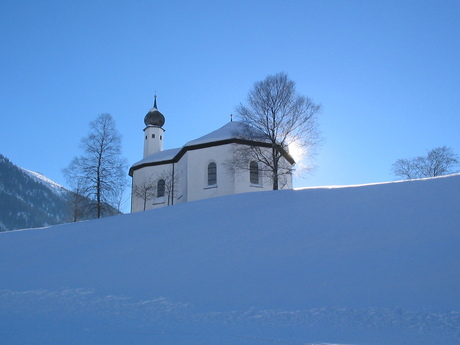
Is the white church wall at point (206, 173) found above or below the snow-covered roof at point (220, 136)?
below

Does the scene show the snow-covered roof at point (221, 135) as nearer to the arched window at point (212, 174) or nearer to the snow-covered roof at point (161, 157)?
the arched window at point (212, 174)

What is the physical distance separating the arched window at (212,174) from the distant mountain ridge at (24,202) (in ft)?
379

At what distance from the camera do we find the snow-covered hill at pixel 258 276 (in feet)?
16.6

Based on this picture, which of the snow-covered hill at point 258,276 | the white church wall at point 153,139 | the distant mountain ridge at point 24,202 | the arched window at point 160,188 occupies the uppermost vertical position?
the distant mountain ridge at point 24,202

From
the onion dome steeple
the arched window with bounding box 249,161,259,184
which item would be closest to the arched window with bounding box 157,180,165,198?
the onion dome steeple

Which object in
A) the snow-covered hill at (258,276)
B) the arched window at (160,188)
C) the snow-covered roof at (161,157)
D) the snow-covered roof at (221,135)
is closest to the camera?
the snow-covered hill at (258,276)

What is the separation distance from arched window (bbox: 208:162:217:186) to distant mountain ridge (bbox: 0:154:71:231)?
4546 inches

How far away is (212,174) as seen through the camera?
90.6ft

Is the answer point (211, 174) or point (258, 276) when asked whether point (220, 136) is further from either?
point (258, 276)

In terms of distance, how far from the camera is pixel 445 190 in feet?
38.2

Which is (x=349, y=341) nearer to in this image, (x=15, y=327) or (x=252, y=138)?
(x=15, y=327)

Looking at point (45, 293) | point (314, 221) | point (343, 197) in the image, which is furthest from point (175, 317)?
point (343, 197)

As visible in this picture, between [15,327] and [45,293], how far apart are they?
2.21 metres

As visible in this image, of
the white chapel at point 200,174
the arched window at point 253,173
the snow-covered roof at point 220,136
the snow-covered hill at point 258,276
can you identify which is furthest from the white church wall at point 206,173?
the snow-covered hill at point 258,276
